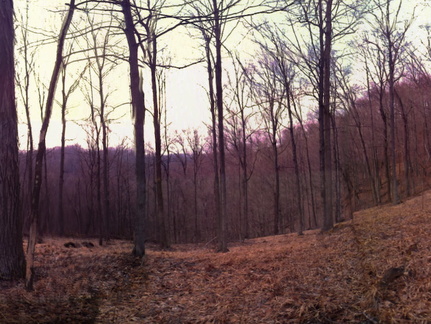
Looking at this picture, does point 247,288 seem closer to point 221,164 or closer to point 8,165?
point 8,165

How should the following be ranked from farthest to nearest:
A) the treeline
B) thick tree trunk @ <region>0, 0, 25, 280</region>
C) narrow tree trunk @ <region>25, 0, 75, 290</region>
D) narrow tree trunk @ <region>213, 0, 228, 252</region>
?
the treeline → narrow tree trunk @ <region>213, 0, 228, 252</region> → thick tree trunk @ <region>0, 0, 25, 280</region> → narrow tree trunk @ <region>25, 0, 75, 290</region>

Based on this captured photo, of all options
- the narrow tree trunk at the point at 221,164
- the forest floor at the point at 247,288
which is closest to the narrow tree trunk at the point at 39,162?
the forest floor at the point at 247,288

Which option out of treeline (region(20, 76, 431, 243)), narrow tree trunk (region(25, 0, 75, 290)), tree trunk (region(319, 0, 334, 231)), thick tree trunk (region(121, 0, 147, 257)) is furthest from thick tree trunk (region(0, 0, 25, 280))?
treeline (region(20, 76, 431, 243))

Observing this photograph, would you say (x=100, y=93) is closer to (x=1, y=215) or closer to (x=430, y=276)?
(x=1, y=215)

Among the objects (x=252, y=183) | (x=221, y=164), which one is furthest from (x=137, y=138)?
(x=252, y=183)

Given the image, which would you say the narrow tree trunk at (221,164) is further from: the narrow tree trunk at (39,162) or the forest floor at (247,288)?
the narrow tree trunk at (39,162)

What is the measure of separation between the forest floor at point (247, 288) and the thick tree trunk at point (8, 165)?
1.47 feet

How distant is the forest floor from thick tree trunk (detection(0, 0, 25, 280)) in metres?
0.45

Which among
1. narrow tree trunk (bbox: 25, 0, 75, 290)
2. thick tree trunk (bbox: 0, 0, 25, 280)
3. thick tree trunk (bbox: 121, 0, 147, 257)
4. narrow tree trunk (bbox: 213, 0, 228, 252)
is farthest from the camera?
narrow tree trunk (bbox: 213, 0, 228, 252)

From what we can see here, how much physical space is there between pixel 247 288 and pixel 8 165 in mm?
4083

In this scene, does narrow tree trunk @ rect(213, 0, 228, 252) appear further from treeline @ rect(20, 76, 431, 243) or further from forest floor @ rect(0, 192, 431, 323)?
treeline @ rect(20, 76, 431, 243)

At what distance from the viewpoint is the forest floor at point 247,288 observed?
346 cm

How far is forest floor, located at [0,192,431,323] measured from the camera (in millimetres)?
3459

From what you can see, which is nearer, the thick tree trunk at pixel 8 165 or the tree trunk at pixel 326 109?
the thick tree trunk at pixel 8 165
